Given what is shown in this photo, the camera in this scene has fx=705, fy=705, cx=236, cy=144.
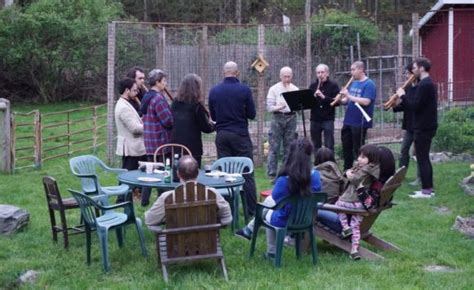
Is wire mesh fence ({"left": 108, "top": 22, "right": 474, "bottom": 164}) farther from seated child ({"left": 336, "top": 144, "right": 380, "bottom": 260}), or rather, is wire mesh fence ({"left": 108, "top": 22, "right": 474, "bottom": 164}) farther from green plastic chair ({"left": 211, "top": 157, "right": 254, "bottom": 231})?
seated child ({"left": 336, "top": 144, "right": 380, "bottom": 260})

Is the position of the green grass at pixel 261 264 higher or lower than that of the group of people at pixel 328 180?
lower

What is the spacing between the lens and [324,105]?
32.2ft

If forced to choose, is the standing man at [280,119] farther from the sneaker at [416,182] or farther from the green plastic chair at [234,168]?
the green plastic chair at [234,168]

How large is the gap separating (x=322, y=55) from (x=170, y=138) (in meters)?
4.84

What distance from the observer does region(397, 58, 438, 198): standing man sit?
8.52m

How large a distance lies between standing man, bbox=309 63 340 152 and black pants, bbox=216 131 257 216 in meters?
2.32

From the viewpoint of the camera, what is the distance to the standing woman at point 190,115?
24.0 feet

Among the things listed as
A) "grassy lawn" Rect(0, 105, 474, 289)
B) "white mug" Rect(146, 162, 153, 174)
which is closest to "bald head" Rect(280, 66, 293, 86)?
"grassy lawn" Rect(0, 105, 474, 289)

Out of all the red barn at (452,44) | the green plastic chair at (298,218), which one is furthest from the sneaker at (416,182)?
the red barn at (452,44)

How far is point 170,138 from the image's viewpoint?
770 cm

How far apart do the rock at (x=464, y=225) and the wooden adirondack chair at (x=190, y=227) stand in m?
2.72

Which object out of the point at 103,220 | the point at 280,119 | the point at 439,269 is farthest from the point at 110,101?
the point at 439,269

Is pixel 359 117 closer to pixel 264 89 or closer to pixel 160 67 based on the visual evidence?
pixel 264 89

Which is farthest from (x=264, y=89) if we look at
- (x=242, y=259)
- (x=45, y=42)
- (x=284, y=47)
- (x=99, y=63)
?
(x=45, y=42)
